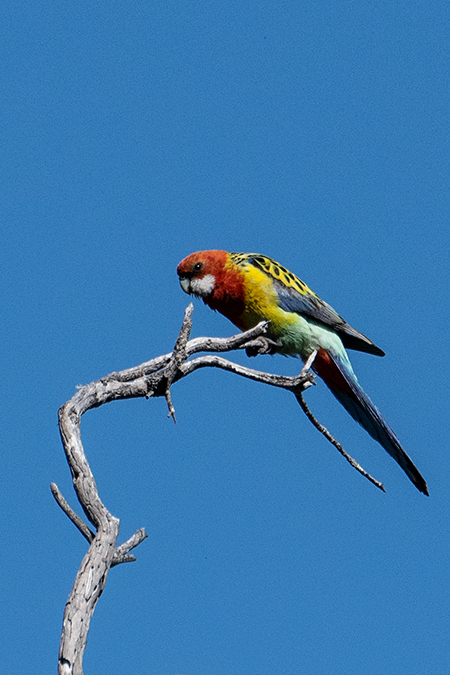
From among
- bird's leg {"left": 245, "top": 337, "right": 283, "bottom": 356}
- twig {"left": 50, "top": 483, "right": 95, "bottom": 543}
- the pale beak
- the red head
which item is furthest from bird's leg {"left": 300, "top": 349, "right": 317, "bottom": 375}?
twig {"left": 50, "top": 483, "right": 95, "bottom": 543}

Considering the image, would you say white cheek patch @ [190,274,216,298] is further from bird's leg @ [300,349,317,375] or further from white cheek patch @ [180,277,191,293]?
bird's leg @ [300,349,317,375]

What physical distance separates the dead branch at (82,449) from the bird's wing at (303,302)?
1145 millimetres

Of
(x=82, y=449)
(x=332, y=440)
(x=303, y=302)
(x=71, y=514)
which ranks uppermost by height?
(x=303, y=302)

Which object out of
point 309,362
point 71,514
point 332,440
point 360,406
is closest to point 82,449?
Answer: point 71,514

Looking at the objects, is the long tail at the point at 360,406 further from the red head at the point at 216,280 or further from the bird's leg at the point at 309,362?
the red head at the point at 216,280

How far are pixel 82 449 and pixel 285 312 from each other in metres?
2.77

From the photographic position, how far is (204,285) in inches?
265

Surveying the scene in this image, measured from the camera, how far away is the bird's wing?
261 inches

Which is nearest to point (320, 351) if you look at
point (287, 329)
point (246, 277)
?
point (287, 329)

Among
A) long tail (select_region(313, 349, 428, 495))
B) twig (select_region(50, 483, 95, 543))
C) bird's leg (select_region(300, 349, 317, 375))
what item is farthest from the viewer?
long tail (select_region(313, 349, 428, 495))

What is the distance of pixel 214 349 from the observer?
17.7 feet

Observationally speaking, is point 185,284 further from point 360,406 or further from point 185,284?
point 360,406

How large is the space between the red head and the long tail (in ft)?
3.06

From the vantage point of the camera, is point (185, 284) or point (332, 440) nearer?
point (332, 440)
